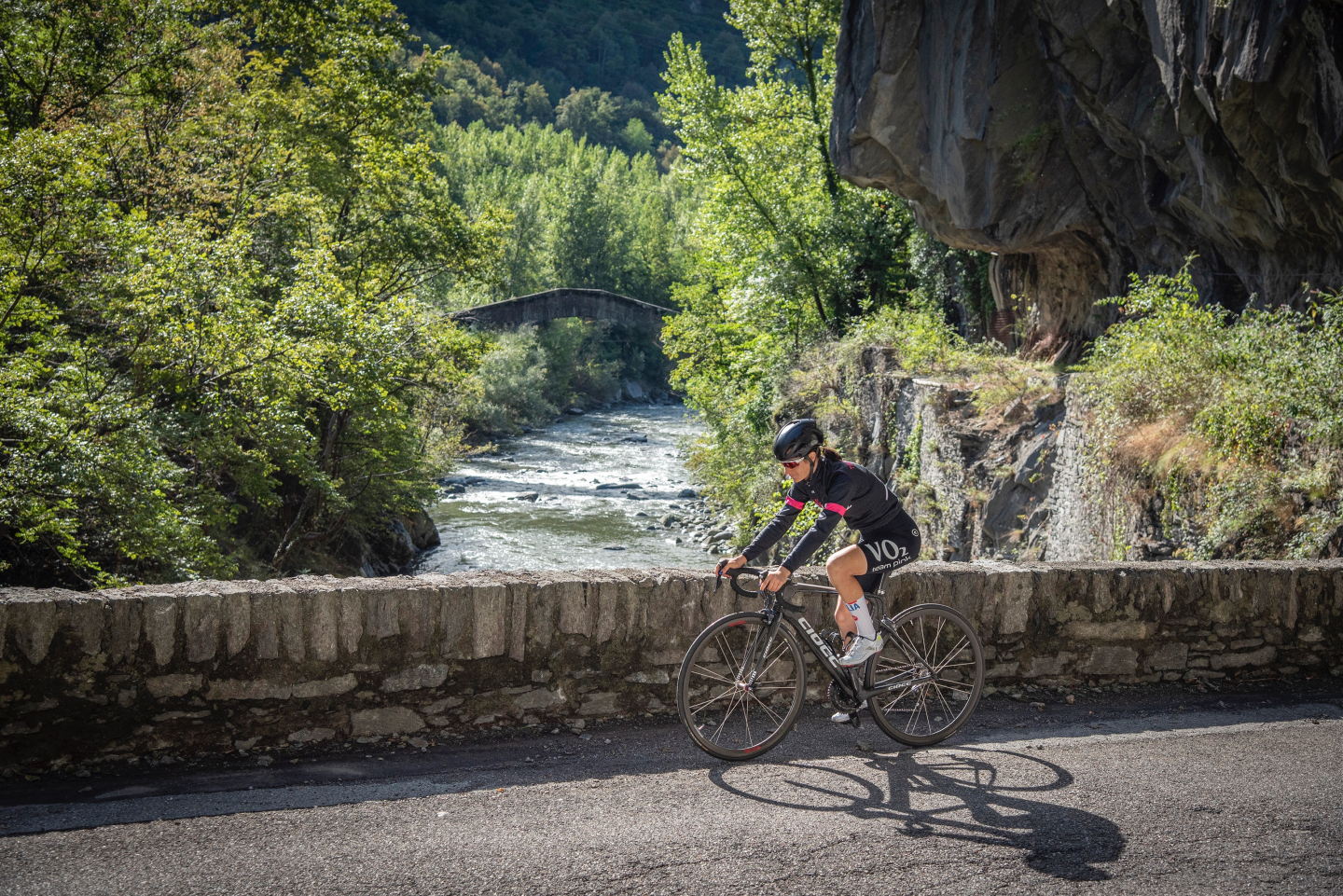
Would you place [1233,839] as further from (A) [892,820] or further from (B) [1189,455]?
(B) [1189,455]

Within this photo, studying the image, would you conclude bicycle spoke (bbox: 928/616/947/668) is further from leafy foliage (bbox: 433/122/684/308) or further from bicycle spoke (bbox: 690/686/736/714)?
leafy foliage (bbox: 433/122/684/308)

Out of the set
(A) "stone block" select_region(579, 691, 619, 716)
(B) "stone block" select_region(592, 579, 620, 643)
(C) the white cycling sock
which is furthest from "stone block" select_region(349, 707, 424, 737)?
(C) the white cycling sock

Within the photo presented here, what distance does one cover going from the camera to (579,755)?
4430 millimetres

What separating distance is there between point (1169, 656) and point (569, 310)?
138 ft

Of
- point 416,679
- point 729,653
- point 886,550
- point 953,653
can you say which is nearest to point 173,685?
point 416,679

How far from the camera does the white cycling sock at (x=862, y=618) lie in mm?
4570

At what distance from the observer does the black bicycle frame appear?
4.50 m

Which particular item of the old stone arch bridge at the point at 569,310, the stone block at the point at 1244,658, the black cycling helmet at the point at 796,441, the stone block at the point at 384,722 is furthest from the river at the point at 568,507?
the black cycling helmet at the point at 796,441

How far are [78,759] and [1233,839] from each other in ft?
16.2

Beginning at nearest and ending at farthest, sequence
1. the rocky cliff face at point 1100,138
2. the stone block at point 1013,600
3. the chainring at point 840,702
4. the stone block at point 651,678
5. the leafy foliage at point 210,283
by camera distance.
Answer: the chainring at point 840,702, the stone block at point 651,678, the stone block at point 1013,600, the leafy foliage at point 210,283, the rocky cliff face at point 1100,138

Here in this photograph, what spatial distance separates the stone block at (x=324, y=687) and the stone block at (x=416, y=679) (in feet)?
0.53

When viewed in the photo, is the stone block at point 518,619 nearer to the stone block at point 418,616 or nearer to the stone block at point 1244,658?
the stone block at point 418,616

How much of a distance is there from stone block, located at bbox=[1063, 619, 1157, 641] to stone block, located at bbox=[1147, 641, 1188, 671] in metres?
0.12

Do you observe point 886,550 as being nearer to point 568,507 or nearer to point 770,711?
point 770,711
